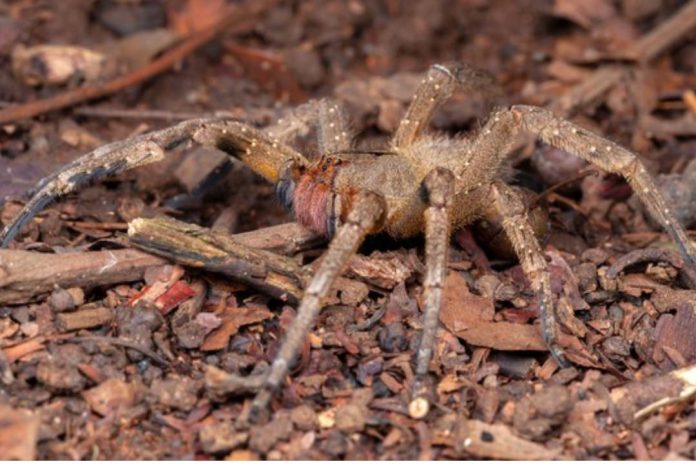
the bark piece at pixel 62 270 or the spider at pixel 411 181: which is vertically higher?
the spider at pixel 411 181

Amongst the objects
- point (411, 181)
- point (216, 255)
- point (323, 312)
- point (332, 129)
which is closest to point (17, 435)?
point (216, 255)

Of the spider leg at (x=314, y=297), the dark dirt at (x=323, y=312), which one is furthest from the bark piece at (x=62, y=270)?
the spider leg at (x=314, y=297)

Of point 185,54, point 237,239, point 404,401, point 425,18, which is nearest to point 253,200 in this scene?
point 237,239

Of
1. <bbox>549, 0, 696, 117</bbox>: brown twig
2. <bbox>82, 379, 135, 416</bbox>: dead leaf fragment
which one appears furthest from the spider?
<bbox>549, 0, 696, 117</bbox>: brown twig

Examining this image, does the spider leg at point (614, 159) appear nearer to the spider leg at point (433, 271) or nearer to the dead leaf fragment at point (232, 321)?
the spider leg at point (433, 271)

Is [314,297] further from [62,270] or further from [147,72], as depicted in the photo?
[147,72]

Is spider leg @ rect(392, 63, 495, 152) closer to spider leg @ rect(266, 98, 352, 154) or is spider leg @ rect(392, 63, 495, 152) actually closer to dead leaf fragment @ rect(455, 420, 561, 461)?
spider leg @ rect(266, 98, 352, 154)

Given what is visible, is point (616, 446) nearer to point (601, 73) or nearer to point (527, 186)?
point (527, 186)
